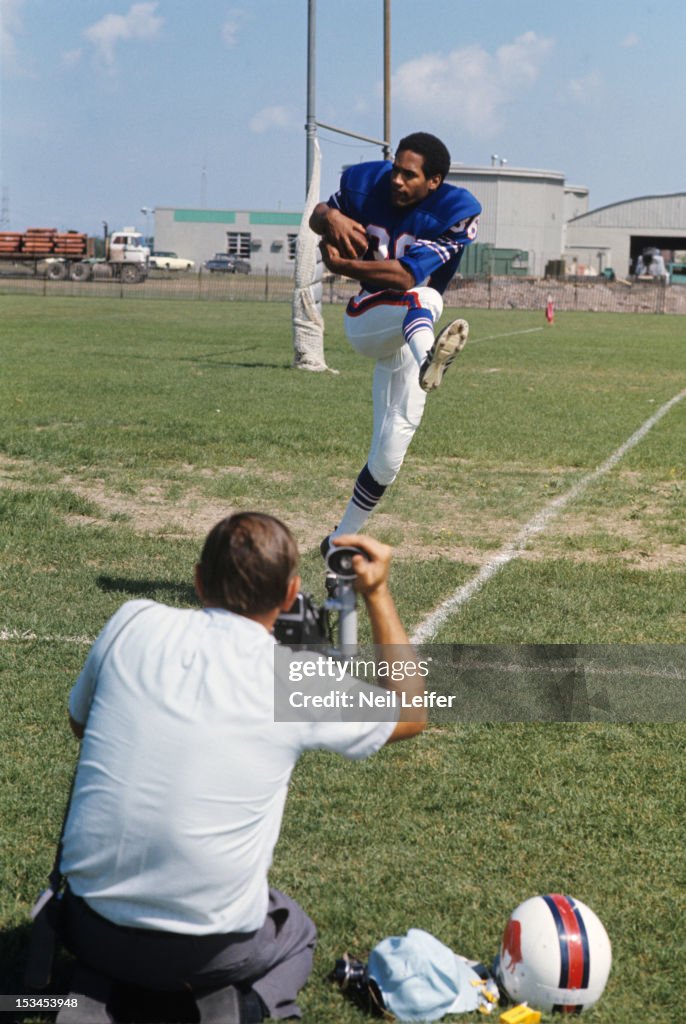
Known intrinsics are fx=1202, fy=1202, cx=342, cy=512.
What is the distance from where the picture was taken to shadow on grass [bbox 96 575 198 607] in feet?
21.4

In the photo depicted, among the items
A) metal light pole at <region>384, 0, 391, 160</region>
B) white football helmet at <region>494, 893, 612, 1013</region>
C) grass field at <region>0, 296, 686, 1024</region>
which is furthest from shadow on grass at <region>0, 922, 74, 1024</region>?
metal light pole at <region>384, 0, 391, 160</region>

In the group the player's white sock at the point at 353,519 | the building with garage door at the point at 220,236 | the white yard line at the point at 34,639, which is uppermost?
the building with garage door at the point at 220,236

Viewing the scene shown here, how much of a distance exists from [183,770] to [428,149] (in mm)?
4477

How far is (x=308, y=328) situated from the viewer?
18.9m

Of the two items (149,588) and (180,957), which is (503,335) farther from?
(180,957)

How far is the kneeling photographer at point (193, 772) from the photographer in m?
2.70

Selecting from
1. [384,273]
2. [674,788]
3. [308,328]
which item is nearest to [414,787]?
[674,788]

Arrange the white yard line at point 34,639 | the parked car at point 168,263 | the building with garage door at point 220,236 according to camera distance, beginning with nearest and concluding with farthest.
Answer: the white yard line at point 34,639 < the parked car at point 168,263 < the building with garage door at point 220,236

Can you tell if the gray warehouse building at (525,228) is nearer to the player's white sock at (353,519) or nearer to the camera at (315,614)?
the player's white sock at (353,519)

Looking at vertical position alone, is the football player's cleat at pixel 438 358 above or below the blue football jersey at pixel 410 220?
below

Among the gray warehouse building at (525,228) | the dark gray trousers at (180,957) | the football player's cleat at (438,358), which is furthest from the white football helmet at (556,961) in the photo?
the gray warehouse building at (525,228)

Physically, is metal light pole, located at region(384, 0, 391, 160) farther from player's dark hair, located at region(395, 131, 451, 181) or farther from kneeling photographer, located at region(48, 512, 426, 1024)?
kneeling photographer, located at region(48, 512, 426, 1024)

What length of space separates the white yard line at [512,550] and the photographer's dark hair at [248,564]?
3089 mm

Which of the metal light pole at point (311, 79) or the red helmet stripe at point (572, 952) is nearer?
the red helmet stripe at point (572, 952)
